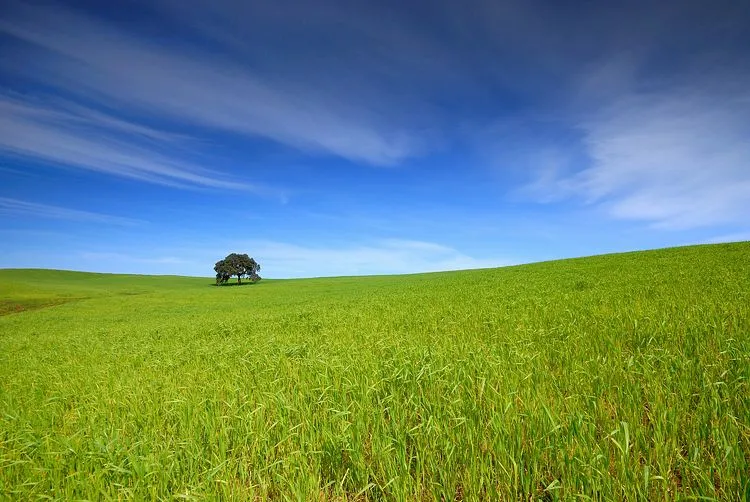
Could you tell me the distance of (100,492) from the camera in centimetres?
333

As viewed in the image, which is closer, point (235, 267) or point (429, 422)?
point (429, 422)

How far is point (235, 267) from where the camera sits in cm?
9894

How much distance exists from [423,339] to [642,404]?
4719 millimetres

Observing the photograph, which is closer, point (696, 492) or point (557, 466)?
point (696, 492)

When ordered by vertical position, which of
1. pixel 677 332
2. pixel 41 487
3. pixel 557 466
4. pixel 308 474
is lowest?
pixel 41 487

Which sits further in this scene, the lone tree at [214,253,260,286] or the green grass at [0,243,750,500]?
the lone tree at [214,253,260,286]

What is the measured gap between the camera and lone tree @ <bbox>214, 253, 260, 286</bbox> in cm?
9812

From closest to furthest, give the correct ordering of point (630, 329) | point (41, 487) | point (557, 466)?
point (557, 466), point (41, 487), point (630, 329)

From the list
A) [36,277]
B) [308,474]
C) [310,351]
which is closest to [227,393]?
[310,351]

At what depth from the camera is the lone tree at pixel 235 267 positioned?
9812cm

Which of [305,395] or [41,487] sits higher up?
[305,395]

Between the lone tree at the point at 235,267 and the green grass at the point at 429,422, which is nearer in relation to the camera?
the green grass at the point at 429,422

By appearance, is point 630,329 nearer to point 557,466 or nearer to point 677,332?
point 677,332

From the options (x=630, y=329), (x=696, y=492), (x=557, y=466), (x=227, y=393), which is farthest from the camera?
(x=630, y=329)
